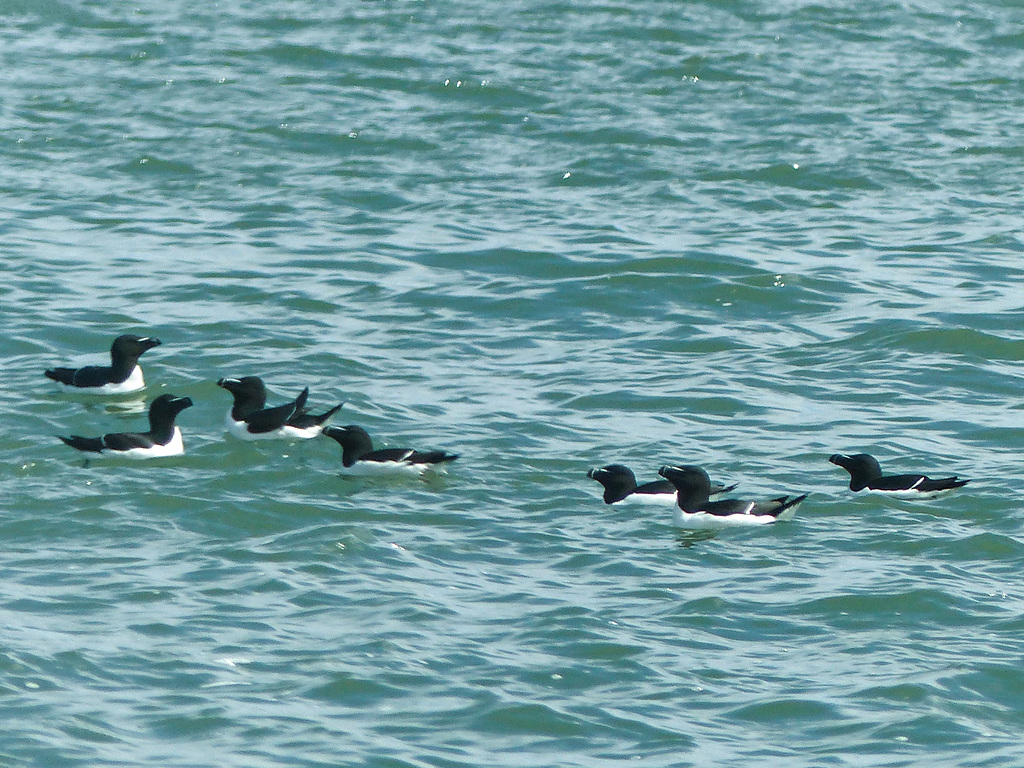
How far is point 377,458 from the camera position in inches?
591

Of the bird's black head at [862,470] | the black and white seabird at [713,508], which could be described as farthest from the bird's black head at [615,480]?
the bird's black head at [862,470]

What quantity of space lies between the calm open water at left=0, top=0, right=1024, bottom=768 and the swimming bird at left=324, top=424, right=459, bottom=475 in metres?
0.22

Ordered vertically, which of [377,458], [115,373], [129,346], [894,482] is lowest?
[894,482]

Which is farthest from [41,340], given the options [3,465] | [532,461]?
[532,461]

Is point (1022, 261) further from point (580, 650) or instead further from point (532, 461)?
point (580, 650)

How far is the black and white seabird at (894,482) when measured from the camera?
14617 millimetres

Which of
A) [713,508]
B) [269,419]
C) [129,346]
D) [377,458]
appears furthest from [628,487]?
[129,346]

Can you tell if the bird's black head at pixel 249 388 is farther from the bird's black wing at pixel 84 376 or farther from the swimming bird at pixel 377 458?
the bird's black wing at pixel 84 376

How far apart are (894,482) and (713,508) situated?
5.50ft

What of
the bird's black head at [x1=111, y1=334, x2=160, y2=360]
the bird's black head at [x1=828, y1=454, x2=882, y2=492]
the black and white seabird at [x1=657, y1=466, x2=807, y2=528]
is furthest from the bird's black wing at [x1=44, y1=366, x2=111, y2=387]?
the bird's black head at [x1=828, y1=454, x2=882, y2=492]

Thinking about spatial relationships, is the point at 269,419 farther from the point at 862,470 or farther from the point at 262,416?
the point at 862,470

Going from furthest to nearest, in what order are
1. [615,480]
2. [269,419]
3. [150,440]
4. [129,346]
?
[129,346] < [269,419] < [150,440] < [615,480]

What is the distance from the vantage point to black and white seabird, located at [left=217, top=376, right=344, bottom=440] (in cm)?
1571

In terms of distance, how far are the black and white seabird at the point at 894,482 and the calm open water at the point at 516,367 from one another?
24 cm
